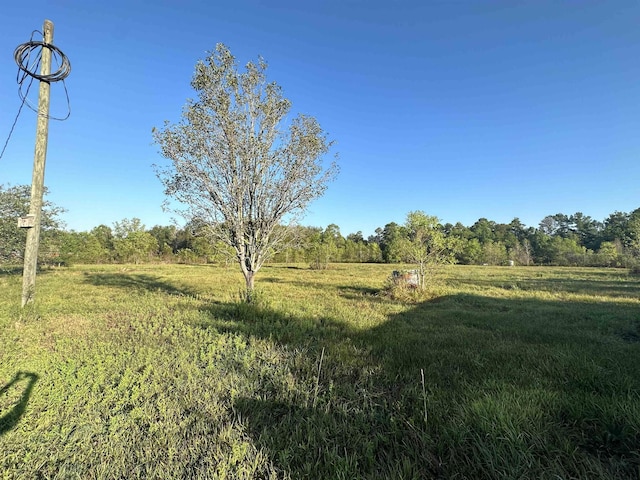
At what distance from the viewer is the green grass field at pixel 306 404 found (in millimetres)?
2207

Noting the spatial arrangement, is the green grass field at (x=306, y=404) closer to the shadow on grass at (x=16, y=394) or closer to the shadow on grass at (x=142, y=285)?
the shadow on grass at (x=16, y=394)

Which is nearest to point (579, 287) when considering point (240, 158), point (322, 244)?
point (240, 158)

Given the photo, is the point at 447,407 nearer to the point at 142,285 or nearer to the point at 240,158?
the point at 240,158

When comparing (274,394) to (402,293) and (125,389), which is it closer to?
(125,389)

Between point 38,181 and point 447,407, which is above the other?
point 38,181

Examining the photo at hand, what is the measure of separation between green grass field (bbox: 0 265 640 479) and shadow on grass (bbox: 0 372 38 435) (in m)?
0.02

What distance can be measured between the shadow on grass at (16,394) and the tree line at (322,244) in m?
6.52

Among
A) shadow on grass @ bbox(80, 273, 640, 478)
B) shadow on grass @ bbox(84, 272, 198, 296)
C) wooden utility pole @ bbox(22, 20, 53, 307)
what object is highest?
wooden utility pole @ bbox(22, 20, 53, 307)

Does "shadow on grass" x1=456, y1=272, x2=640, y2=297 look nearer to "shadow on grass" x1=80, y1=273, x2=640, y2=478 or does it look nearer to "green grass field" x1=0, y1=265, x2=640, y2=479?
"shadow on grass" x1=80, y1=273, x2=640, y2=478

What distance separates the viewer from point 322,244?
51.7 m

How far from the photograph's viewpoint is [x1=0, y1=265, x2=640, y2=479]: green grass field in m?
2.21

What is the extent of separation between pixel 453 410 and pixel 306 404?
4.84 feet

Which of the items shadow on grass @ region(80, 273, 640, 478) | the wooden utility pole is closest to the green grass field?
shadow on grass @ region(80, 273, 640, 478)

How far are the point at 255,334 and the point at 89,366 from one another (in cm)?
262
